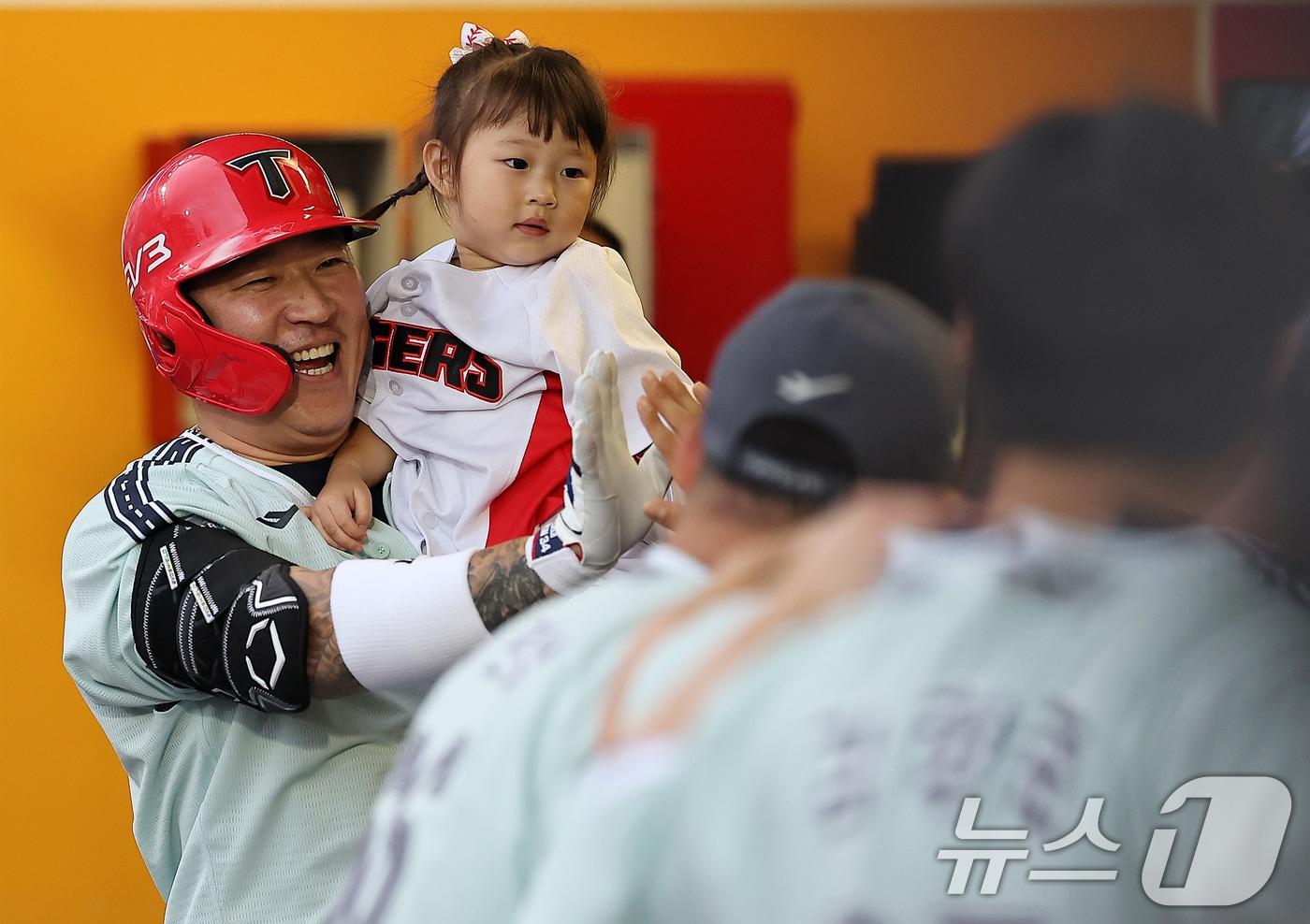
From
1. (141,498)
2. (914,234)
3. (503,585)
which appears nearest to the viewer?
(914,234)

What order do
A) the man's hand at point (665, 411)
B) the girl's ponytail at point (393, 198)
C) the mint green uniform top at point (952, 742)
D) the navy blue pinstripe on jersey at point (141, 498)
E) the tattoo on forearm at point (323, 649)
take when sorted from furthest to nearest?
the girl's ponytail at point (393, 198)
the navy blue pinstripe on jersey at point (141, 498)
the tattoo on forearm at point (323, 649)
the man's hand at point (665, 411)
the mint green uniform top at point (952, 742)

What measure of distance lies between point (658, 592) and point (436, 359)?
936 mm

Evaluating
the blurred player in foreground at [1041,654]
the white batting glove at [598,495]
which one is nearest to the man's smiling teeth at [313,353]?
the white batting glove at [598,495]

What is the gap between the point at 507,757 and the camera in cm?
76

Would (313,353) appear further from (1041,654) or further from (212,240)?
(1041,654)

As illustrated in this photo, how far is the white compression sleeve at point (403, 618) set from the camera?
4.20 ft

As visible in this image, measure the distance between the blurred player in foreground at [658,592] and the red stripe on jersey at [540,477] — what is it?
80 cm

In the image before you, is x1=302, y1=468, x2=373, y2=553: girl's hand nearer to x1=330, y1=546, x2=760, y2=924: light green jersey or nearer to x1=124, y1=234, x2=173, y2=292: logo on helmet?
x1=124, y1=234, x2=173, y2=292: logo on helmet

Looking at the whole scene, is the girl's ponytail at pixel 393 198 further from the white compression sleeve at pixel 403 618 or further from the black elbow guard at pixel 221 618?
the white compression sleeve at pixel 403 618

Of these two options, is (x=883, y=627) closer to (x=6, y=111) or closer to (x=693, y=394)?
(x=693, y=394)

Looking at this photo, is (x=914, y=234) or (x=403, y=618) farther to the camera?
(x=403, y=618)

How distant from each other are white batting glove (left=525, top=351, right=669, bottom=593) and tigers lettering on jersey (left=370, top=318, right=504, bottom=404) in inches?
16.2

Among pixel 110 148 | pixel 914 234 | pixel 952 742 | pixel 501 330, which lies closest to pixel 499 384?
pixel 501 330

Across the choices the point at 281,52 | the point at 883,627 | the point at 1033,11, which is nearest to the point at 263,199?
the point at 1033,11
